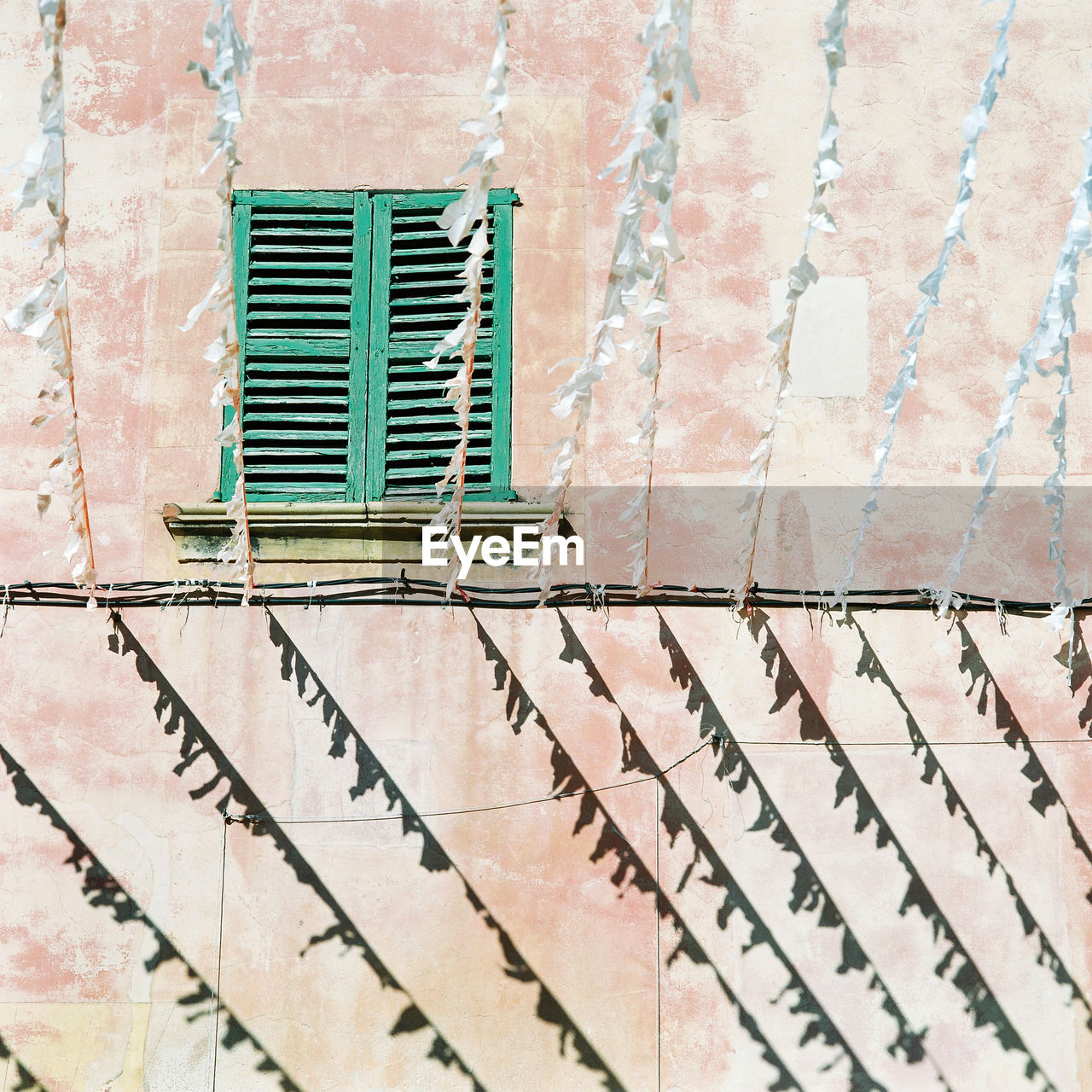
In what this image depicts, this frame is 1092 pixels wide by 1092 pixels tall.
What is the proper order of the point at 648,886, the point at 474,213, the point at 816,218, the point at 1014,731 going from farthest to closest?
the point at 1014,731, the point at 648,886, the point at 816,218, the point at 474,213

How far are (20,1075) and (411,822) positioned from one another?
2.05m

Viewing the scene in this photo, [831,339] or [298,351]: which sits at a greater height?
[831,339]

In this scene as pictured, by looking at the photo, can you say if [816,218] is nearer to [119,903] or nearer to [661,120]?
[661,120]

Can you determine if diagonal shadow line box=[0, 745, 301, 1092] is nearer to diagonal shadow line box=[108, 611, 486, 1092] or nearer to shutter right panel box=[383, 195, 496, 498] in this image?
diagonal shadow line box=[108, 611, 486, 1092]

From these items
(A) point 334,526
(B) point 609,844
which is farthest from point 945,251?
(A) point 334,526

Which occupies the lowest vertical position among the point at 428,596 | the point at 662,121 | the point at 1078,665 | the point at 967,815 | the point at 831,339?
the point at 967,815

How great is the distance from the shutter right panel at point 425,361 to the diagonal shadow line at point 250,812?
143 centimetres

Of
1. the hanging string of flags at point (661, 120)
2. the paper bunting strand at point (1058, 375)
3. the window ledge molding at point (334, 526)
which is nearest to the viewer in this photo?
the hanging string of flags at point (661, 120)

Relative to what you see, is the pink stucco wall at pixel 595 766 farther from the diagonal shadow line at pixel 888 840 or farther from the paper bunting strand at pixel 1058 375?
the paper bunting strand at pixel 1058 375

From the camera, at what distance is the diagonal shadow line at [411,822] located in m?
5.61

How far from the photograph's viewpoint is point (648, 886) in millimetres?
5734

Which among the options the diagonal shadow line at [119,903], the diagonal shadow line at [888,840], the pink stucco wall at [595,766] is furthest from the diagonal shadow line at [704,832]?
the diagonal shadow line at [119,903]

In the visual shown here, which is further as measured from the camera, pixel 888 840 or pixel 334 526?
pixel 334 526

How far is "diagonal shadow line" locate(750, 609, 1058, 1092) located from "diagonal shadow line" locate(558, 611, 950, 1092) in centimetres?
27
